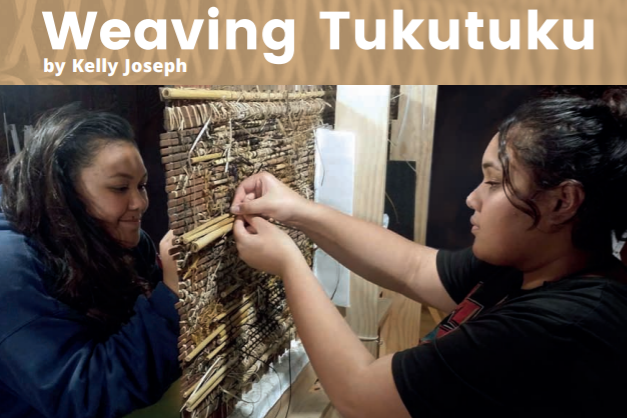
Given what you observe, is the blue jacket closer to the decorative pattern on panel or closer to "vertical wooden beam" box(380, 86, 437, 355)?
the decorative pattern on panel

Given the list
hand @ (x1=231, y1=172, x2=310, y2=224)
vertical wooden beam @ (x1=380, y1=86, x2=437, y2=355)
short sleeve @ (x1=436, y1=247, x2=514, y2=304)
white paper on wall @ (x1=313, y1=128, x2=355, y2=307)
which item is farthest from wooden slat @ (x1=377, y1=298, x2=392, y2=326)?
hand @ (x1=231, y1=172, x2=310, y2=224)

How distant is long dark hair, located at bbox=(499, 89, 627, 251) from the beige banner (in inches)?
2.7

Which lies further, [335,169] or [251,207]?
[335,169]

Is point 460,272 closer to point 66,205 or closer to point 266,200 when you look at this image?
point 266,200

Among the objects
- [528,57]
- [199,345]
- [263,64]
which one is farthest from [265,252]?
[528,57]

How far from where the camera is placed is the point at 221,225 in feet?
2.32

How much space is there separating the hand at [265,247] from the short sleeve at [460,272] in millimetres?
302

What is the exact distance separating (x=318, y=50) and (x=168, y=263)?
1.00ft

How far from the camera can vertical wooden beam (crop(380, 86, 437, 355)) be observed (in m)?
1.06

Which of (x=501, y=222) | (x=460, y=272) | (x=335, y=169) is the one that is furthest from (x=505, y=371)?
(x=335, y=169)

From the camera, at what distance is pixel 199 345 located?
0.67 meters

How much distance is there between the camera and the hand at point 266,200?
0.75 meters

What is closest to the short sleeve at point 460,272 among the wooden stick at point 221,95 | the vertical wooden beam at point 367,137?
the vertical wooden beam at point 367,137

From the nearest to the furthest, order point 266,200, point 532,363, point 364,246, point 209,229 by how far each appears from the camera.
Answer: point 532,363 < point 209,229 < point 266,200 < point 364,246
